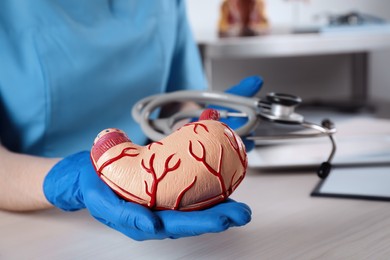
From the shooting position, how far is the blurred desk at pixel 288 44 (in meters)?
1.57

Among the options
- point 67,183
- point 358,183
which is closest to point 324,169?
point 358,183

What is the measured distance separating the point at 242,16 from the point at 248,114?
3.96 feet

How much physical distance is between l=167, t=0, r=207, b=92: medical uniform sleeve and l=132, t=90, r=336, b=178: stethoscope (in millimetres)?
348

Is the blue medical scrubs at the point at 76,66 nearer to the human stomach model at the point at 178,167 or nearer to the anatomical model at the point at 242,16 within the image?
the human stomach model at the point at 178,167

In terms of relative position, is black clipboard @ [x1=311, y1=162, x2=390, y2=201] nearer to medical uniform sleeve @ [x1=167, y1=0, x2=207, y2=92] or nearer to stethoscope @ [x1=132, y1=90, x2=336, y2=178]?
stethoscope @ [x1=132, y1=90, x2=336, y2=178]

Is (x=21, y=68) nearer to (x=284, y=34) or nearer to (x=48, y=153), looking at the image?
(x=48, y=153)

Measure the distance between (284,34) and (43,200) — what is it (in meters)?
1.21

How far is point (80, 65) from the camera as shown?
88cm

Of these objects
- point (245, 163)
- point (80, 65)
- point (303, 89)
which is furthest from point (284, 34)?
point (245, 163)

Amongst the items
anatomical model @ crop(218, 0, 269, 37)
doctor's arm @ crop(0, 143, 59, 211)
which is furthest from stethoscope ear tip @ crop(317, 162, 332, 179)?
anatomical model @ crop(218, 0, 269, 37)

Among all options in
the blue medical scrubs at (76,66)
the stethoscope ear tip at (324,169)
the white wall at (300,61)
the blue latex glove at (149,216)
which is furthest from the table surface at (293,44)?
the blue latex glove at (149,216)

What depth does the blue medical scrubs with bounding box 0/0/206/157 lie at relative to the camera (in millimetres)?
827

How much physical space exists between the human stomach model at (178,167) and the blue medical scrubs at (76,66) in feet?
1.20

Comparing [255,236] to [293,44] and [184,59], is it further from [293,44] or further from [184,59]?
[293,44]
